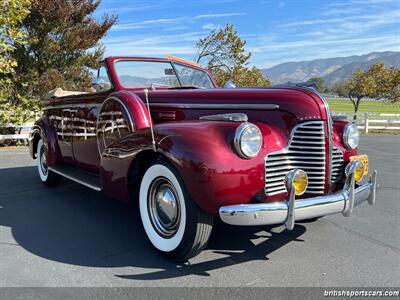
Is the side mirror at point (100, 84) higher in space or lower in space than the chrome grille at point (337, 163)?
higher

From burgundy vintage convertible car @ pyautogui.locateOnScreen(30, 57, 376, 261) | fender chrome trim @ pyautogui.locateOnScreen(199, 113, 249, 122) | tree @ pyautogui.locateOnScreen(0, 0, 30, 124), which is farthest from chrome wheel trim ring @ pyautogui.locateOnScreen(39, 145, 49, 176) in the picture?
tree @ pyautogui.locateOnScreen(0, 0, 30, 124)

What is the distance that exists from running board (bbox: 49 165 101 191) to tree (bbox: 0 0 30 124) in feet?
18.1

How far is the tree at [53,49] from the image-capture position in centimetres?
1120

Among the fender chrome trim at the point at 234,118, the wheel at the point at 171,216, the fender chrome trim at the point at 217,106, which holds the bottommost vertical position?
the wheel at the point at 171,216

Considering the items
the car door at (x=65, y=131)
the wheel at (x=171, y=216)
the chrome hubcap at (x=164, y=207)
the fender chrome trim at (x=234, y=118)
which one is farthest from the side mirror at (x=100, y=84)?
the fender chrome trim at (x=234, y=118)

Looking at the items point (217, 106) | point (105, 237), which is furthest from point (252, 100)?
point (105, 237)

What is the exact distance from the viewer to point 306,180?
309cm

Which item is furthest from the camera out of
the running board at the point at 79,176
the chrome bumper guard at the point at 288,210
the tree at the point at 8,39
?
the tree at the point at 8,39

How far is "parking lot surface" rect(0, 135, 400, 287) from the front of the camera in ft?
9.64

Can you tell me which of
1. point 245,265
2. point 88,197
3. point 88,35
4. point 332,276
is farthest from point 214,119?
point 88,35

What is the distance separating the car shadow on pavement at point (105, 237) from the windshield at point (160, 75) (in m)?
1.56

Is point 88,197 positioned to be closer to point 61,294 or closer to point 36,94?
point 61,294

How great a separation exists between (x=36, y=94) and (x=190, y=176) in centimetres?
1036

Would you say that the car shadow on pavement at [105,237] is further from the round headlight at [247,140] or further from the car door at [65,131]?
the round headlight at [247,140]
